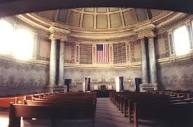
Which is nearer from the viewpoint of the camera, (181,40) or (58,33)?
(181,40)

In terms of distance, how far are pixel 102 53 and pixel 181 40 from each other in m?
10.2

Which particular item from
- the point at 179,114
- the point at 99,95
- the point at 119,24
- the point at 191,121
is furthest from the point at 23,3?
the point at 119,24

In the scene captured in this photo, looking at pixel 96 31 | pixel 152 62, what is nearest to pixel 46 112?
pixel 152 62

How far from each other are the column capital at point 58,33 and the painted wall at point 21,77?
12.8 feet

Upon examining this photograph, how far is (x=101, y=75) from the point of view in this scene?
25.0 meters

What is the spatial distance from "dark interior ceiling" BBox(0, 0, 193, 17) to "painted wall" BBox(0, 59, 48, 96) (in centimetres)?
1237

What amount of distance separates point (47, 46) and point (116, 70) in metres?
9.32

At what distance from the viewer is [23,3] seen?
17.6 feet

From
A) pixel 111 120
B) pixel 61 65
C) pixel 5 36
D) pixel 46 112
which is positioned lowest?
pixel 111 120

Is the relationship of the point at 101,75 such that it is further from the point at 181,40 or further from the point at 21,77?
the point at 181,40

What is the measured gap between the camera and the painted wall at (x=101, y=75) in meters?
24.0

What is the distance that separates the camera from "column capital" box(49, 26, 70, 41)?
2305 centimetres

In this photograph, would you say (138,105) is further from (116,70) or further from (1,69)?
(116,70)

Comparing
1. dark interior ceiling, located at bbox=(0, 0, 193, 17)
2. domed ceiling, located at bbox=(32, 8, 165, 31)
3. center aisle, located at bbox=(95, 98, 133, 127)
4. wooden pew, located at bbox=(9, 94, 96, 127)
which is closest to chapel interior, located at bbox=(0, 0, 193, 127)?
domed ceiling, located at bbox=(32, 8, 165, 31)
